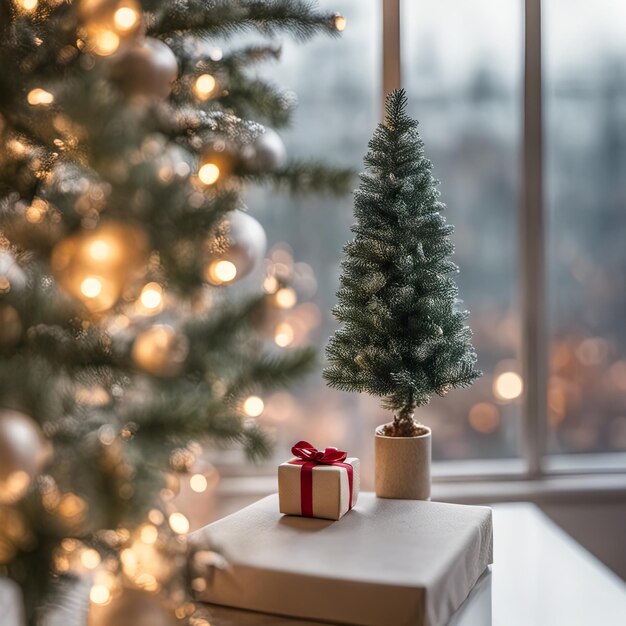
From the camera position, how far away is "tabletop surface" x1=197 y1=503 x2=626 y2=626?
3.93 ft

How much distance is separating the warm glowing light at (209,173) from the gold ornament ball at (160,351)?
28cm

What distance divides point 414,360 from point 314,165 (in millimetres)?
713

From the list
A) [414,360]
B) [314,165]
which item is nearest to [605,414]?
[414,360]

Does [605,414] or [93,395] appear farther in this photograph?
[605,414]

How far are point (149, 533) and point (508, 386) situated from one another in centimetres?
153

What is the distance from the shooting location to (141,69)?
85 centimetres

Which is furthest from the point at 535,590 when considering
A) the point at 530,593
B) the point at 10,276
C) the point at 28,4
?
the point at 28,4

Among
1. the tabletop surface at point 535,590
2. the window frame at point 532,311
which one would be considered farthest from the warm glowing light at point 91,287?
the window frame at point 532,311

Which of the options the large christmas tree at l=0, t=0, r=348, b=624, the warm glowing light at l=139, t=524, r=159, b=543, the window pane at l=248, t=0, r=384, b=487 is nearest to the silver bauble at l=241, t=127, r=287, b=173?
the large christmas tree at l=0, t=0, r=348, b=624

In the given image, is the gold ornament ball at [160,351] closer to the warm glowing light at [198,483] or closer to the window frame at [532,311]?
the warm glowing light at [198,483]

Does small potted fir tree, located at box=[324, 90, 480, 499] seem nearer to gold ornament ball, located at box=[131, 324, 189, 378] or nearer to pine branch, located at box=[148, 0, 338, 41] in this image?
pine branch, located at box=[148, 0, 338, 41]

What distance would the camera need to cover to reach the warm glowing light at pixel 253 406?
4.99 ft

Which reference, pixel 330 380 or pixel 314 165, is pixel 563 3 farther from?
pixel 314 165

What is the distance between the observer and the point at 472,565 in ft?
4.05
